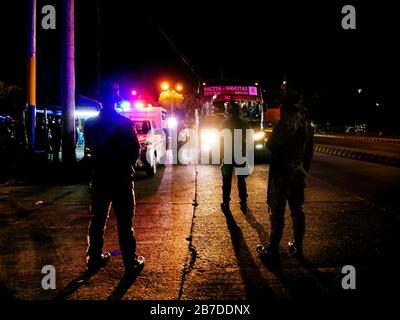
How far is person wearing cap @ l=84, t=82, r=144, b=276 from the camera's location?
16.4ft

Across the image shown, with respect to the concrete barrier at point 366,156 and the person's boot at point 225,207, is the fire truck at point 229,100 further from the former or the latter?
the person's boot at point 225,207

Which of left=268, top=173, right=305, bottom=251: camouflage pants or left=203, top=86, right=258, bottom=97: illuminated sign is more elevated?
left=203, top=86, right=258, bottom=97: illuminated sign

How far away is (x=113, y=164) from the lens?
504cm

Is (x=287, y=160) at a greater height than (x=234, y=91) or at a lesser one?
lesser

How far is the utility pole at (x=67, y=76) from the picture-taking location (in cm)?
1409

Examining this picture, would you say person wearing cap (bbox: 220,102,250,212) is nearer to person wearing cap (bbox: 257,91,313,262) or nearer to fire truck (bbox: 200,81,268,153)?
person wearing cap (bbox: 257,91,313,262)

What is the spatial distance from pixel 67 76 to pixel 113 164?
10008 millimetres

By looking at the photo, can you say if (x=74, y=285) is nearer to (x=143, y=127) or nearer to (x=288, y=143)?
(x=288, y=143)

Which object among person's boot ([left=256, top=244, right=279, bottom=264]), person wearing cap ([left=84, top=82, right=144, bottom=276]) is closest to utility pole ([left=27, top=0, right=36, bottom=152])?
person wearing cap ([left=84, top=82, right=144, bottom=276])

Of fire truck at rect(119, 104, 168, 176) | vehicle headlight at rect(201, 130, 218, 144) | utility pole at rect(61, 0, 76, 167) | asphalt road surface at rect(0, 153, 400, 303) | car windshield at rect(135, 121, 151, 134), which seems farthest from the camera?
vehicle headlight at rect(201, 130, 218, 144)

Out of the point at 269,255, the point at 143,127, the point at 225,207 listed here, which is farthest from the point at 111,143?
the point at 143,127

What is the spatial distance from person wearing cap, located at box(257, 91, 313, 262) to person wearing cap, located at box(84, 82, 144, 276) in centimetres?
175

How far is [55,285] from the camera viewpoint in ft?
15.7
